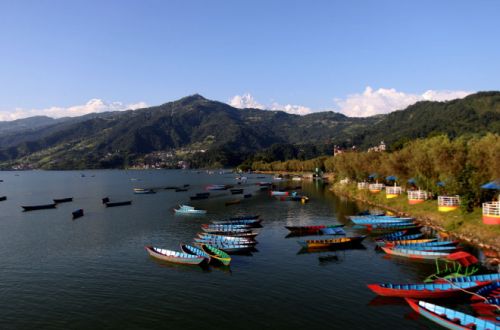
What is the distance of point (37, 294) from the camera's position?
138 ft

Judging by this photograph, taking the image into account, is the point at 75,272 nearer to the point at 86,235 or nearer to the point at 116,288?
the point at 116,288

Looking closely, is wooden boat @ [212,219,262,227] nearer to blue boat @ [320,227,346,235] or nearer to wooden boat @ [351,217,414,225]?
blue boat @ [320,227,346,235]

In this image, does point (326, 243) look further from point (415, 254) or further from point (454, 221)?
point (454, 221)

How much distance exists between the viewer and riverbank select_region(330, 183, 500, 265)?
170 ft

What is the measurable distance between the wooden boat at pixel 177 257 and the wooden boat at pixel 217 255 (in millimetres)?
1885

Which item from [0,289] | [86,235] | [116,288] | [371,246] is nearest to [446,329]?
[371,246]

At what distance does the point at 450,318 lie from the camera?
30812 millimetres

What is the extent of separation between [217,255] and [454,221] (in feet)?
129

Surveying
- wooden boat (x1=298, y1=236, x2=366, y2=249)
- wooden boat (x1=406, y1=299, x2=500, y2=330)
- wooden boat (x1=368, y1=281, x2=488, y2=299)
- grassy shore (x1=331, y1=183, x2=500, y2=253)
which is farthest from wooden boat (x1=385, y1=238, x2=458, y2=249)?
wooden boat (x1=406, y1=299, x2=500, y2=330)

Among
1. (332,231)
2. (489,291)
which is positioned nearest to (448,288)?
(489,291)

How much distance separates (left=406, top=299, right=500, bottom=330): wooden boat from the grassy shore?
2271 cm

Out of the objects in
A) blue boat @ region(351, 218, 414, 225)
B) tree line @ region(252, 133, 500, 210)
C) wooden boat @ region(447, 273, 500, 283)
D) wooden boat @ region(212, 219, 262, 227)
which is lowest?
wooden boat @ region(212, 219, 262, 227)

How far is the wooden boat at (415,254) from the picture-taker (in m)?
49.0

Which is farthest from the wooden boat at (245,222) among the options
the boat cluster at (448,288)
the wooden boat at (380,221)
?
the boat cluster at (448,288)
